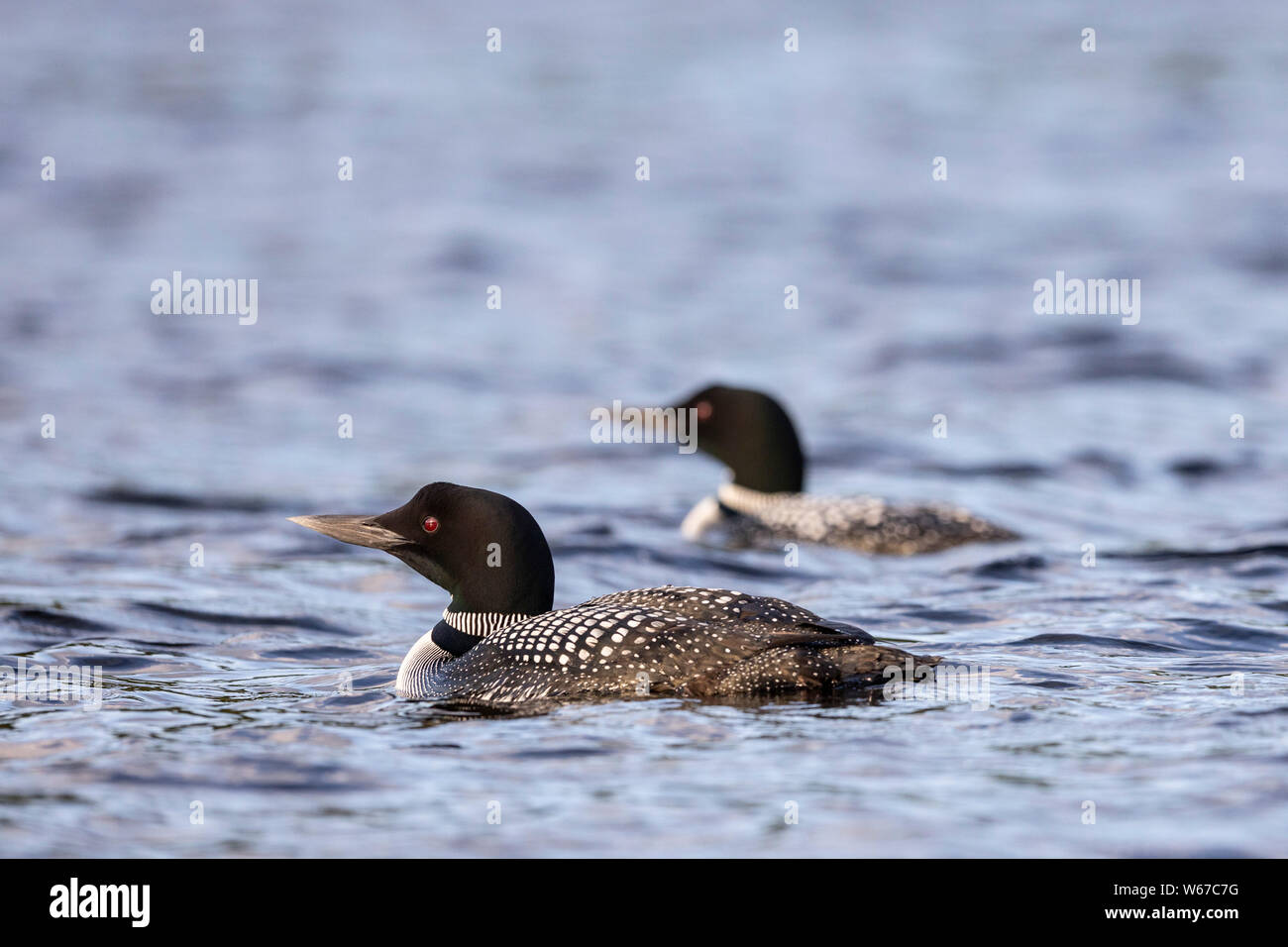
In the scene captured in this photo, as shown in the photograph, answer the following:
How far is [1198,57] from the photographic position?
→ 78.0 ft

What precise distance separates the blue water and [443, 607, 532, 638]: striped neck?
34 centimetres

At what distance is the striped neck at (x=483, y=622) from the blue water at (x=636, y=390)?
0.34m

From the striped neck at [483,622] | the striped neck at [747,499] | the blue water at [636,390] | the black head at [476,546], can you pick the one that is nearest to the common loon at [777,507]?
the striped neck at [747,499]

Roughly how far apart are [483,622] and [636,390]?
719 cm

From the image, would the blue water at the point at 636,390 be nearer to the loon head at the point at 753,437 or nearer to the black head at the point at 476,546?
the black head at the point at 476,546

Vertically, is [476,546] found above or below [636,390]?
below

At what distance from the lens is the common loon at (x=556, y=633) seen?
17.9 feet

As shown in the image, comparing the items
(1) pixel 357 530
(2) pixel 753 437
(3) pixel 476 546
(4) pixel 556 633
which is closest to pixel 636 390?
(2) pixel 753 437

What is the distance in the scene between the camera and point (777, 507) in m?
9.47

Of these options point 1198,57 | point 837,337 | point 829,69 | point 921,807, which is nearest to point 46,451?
point 837,337

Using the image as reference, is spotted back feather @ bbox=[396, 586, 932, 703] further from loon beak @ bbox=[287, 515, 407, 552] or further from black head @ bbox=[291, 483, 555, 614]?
loon beak @ bbox=[287, 515, 407, 552]

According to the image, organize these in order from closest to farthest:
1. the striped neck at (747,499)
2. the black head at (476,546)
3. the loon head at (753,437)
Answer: the black head at (476,546) < the striped neck at (747,499) < the loon head at (753,437)

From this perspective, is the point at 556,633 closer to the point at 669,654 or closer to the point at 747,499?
the point at 669,654

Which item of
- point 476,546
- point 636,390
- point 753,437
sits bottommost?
point 476,546
